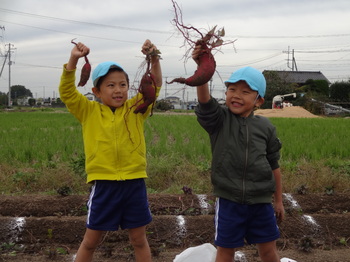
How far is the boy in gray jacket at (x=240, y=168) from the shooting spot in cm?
215

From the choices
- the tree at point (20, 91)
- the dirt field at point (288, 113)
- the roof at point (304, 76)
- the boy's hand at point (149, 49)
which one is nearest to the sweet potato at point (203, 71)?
the boy's hand at point (149, 49)

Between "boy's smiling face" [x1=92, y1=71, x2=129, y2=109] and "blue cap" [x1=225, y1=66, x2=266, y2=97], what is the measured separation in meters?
0.59

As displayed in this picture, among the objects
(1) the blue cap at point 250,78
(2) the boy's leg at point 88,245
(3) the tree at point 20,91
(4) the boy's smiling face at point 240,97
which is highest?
(3) the tree at point 20,91

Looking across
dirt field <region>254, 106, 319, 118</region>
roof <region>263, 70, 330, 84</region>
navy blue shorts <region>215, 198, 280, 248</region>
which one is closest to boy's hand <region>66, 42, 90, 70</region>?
navy blue shorts <region>215, 198, 280, 248</region>

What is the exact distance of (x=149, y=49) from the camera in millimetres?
2268

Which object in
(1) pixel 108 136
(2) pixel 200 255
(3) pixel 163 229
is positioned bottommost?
(3) pixel 163 229

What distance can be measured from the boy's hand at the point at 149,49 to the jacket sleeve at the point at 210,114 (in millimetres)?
372

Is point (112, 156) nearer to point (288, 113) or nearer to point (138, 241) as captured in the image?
point (138, 241)

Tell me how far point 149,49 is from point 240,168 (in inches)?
30.4

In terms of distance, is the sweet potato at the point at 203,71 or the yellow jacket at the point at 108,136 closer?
the sweet potato at the point at 203,71

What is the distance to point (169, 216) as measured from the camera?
3.60 meters

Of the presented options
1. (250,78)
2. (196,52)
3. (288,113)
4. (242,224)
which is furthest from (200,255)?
(288,113)

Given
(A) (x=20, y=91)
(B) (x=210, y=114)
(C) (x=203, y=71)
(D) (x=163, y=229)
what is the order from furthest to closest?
(A) (x=20, y=91), (D) (x=163, y=229), (B) (x=210, y=114), (C) (x=203, y=71)

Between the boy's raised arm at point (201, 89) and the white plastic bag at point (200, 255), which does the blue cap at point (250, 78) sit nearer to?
the boy's raised arm at point (201, 89)
